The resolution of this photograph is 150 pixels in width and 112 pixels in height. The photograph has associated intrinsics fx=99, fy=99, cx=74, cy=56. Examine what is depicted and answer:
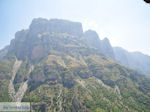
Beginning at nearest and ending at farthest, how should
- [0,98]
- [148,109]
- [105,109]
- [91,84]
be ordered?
[105,109], [148,109], [0,98], [91,84]

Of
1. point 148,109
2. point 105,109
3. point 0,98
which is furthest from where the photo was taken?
point 0,98

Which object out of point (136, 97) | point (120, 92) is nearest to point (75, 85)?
point (120, 92)

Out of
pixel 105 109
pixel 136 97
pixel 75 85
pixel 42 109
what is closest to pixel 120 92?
pixel 136 97

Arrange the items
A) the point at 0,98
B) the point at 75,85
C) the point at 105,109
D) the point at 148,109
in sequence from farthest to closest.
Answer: the point at 75,85 < the point at 0,98 < the point at 148,109 < the point at 105,109

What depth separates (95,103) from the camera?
5581 inches

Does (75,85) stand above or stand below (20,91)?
above

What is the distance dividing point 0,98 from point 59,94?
96.3m

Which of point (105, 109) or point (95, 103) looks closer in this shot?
point (105, 109)

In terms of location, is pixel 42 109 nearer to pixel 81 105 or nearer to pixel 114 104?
pixel 81 105

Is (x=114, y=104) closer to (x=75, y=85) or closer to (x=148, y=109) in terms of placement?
(x=148, y=109)

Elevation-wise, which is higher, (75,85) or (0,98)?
(75,85)

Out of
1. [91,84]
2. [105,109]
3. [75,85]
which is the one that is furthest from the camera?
[91,84]

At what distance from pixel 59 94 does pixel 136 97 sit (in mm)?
130028

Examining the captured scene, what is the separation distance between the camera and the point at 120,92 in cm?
18038
